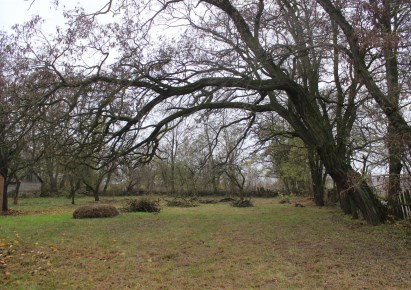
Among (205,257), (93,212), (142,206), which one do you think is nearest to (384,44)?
(205,257)

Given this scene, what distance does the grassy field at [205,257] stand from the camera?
5.57 m

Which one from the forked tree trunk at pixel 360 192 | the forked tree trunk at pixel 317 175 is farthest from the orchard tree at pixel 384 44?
the forked tree trunk at pixel 317 175

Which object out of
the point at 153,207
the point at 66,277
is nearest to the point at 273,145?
the point at 153,207

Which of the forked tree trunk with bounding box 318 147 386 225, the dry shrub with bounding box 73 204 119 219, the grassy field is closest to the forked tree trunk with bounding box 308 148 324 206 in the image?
the forked tree trunk with bounding box 318 147 386 225

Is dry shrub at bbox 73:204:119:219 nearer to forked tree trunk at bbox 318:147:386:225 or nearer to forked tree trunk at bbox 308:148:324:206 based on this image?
forked tree trunk at bbox 318:147:386:225

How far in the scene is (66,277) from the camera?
232 inches

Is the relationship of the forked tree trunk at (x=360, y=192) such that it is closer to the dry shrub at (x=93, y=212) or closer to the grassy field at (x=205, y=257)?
the grassy field at (x=205, y=257)

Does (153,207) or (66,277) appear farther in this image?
(153,207)

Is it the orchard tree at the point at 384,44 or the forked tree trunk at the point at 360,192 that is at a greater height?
the orchard tree at the point at 384,44

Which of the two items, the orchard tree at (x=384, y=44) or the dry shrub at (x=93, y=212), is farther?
the dry shrub at (x=93, y=212)

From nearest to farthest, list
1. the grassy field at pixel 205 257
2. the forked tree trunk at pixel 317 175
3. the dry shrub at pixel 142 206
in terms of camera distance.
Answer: the grassy field at pixel 205 257 → the dry shrub at pixel 142 206 → the forked tree trunk at pixel 317 175

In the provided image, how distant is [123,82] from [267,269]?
5.49 meters

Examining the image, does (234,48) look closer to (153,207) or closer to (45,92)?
(45,92)

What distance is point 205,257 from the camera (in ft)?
24.0
